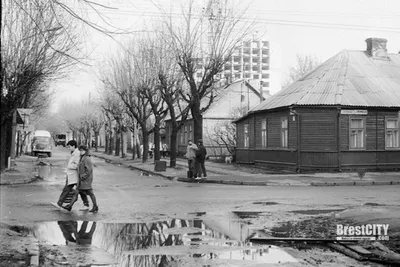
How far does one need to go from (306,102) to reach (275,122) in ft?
12.1

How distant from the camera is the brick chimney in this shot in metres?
33.7

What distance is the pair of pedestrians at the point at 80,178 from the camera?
12.7 m

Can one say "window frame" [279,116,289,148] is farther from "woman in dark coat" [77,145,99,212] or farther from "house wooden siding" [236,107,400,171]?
"woman in dark coat" [77,145,99,212]

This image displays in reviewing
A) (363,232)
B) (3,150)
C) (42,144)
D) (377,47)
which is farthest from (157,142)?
(363,232)

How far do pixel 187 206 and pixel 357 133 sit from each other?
17.2 m

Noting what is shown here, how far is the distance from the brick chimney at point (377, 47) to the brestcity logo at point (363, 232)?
2675 cm

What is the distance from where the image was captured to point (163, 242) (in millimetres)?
8656

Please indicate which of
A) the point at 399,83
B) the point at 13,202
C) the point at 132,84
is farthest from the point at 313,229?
the point at 132,84

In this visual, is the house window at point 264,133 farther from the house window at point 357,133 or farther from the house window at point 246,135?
the house window at point 357,133

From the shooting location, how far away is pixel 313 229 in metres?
9.67

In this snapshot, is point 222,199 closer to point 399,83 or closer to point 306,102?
point 306,102

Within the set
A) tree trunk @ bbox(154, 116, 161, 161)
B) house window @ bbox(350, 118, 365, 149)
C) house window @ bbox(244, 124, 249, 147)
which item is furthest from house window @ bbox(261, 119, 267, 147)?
tree trunk @ bbox(154, 116, 161, 161)

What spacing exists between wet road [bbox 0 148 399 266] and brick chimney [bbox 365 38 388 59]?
702 inches

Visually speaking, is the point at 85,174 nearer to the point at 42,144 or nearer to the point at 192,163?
the point at 192,163
